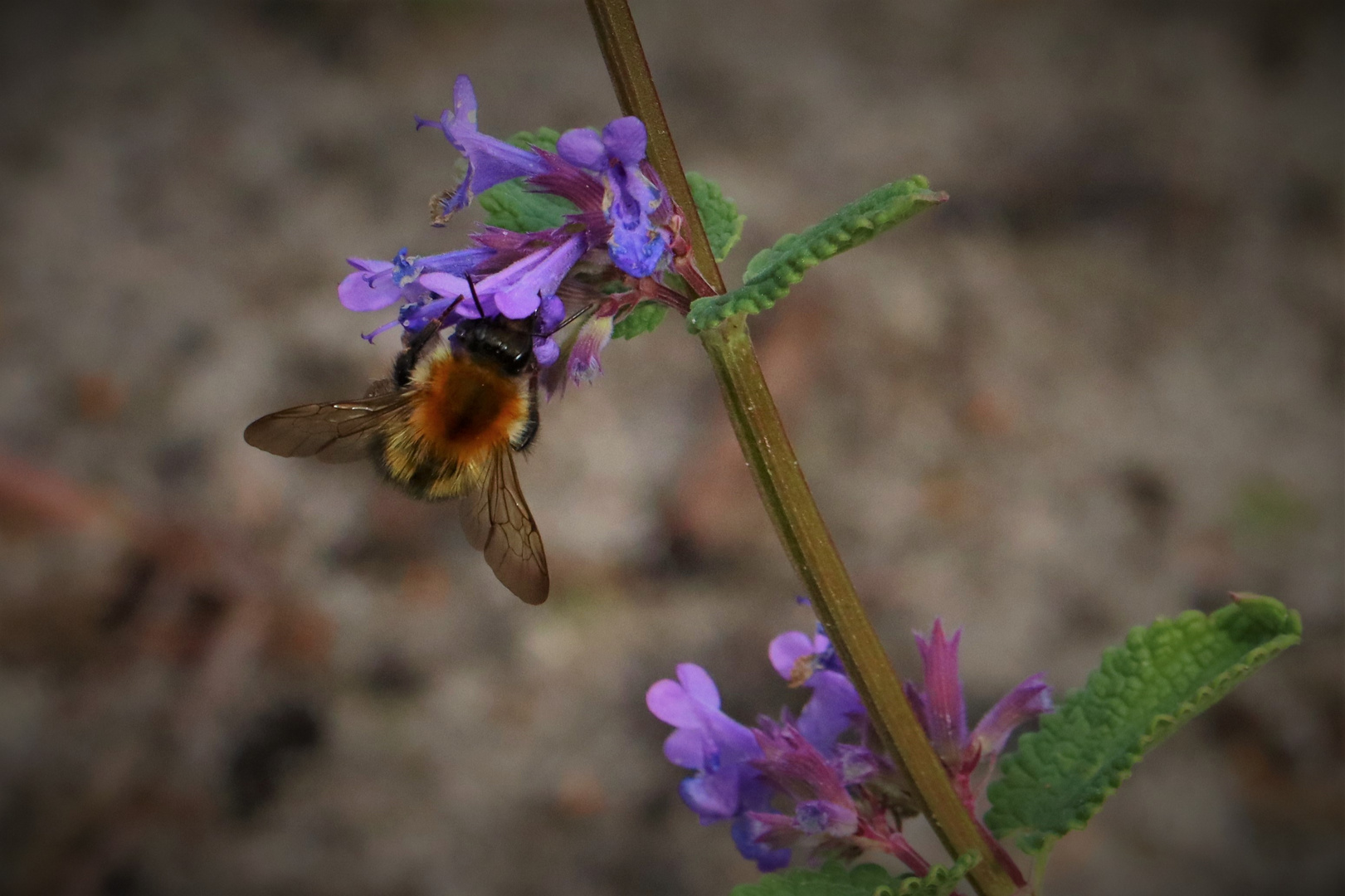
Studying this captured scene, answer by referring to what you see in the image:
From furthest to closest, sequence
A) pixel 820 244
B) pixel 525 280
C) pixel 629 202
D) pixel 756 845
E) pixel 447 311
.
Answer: pixel 756 845, pixel 447 311, pixel 525 280, pixel 629 202, pixel 820 244

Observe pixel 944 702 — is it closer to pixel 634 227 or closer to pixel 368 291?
pixel 634 227

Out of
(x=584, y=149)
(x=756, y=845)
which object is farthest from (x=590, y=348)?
(x=756, y=845)

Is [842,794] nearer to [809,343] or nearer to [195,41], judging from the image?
[809,343]

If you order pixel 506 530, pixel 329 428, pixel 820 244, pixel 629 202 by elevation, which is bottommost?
pixel 506 530

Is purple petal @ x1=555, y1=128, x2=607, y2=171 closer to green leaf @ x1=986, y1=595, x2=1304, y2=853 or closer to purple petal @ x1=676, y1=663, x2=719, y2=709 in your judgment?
purple petal @ x1=676, y1=663, x2=719, y2=709

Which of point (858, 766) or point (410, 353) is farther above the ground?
point (410, 353)

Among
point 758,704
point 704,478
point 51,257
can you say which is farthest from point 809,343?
point 51,257

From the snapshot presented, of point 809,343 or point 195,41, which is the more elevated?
point 195,41
